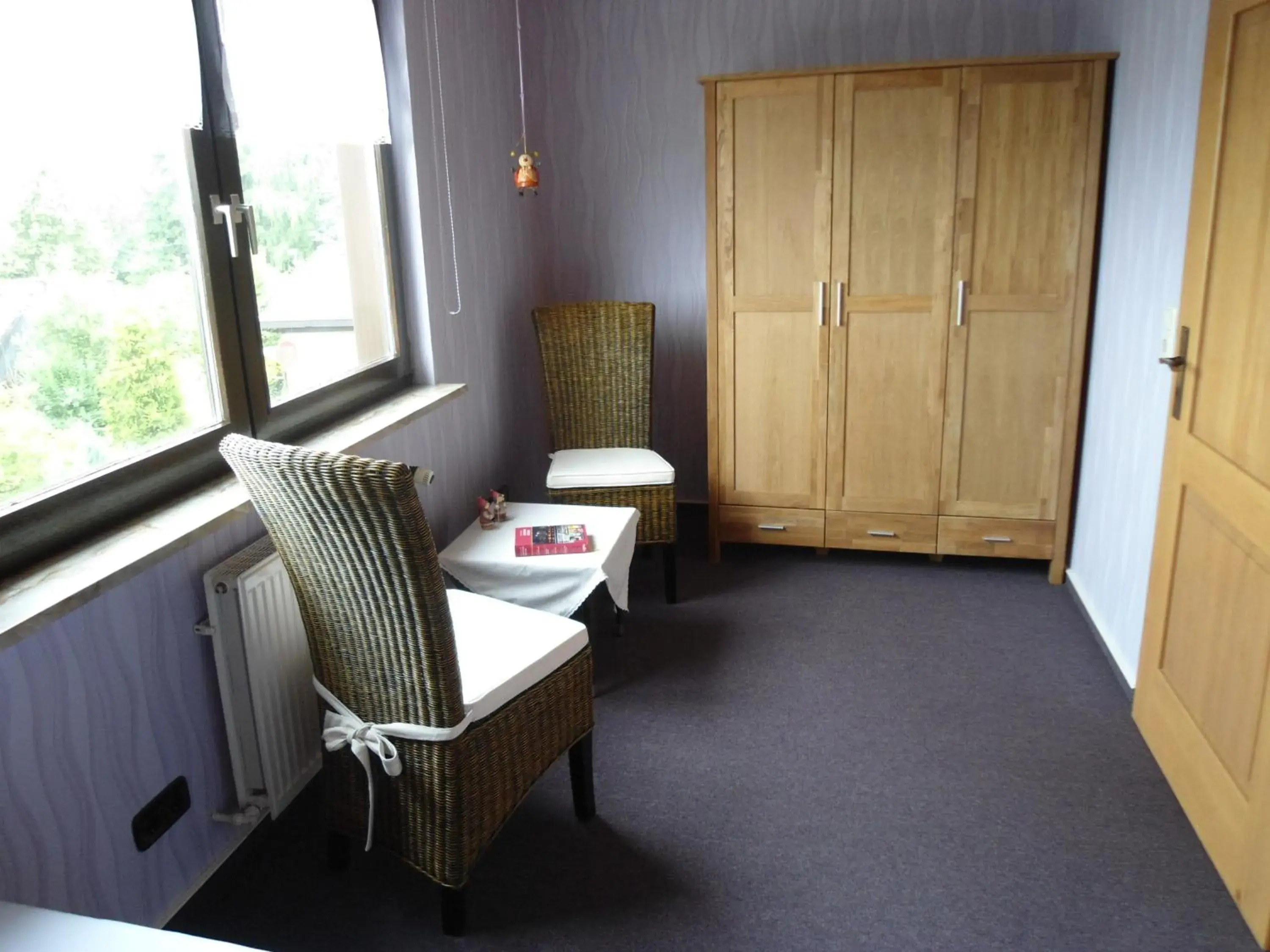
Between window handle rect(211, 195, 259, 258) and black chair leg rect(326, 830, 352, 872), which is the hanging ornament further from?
black chair leg rect(326, 830, 352, 872)

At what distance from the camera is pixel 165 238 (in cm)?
203

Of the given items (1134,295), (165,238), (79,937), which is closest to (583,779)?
(79,937)

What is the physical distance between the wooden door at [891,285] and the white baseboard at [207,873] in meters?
2.24

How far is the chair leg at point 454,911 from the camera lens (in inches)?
71.0

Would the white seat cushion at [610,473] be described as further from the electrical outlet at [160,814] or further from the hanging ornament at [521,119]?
the electrical outlet at [160,814]

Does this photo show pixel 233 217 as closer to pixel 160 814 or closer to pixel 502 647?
pixel 502 647

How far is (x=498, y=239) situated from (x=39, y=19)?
1.99m

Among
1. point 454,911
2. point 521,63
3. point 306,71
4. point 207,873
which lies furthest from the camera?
point 521,63

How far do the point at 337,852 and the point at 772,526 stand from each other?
6.73ft

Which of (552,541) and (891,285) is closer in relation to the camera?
(552,541)

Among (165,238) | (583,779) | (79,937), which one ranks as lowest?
(583,779)

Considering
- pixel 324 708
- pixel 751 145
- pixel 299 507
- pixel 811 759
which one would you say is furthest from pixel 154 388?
pixel 751 145

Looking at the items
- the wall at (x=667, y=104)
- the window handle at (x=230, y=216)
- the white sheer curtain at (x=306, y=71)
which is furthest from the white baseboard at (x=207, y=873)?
the wall at (x=667, y=104)

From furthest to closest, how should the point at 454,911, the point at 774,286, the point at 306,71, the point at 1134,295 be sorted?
the point at 774,286
the point at 1134,295
the point at 306,71
the point at 454,911
